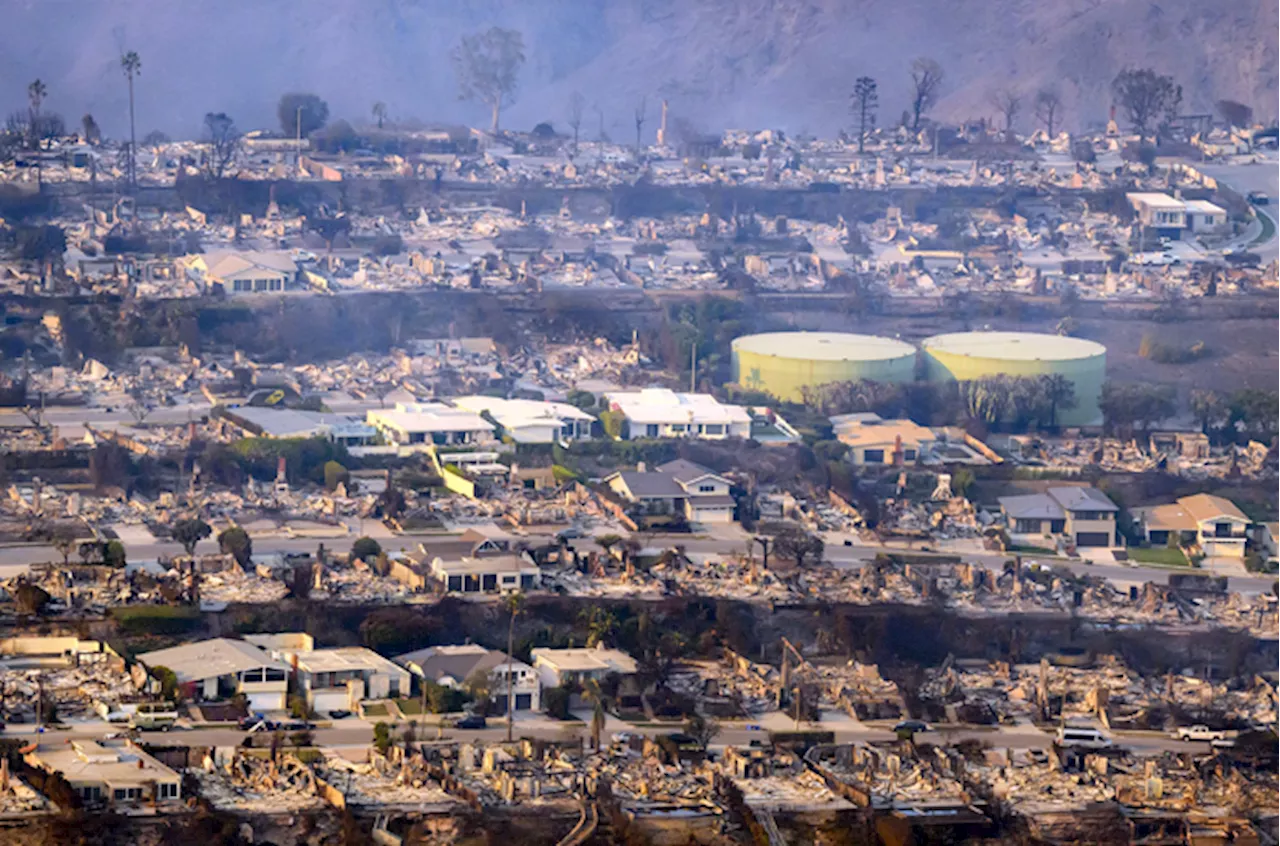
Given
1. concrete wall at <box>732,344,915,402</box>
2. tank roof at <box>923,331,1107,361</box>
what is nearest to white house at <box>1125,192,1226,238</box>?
tank roof at <box>923,331,1107,361</box>

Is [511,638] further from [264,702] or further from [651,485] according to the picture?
[651,485]

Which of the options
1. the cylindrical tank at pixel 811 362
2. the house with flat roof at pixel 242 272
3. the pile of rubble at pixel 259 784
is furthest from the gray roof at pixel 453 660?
the house with flat roof at pixel 242 272

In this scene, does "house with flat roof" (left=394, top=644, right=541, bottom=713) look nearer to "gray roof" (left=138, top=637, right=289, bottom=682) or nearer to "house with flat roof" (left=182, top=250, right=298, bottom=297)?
"gray roof" (left=138, top=637, right=289, bottom=682)

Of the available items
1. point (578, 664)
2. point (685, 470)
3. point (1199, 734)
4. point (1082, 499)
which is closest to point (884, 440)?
point (685, 470)

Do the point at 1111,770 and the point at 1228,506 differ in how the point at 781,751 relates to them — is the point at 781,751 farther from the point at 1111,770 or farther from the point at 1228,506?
the point at 1228,506

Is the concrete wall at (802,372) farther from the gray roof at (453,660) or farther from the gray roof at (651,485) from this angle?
the gray roof at (453,660)

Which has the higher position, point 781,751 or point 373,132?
point 373,132

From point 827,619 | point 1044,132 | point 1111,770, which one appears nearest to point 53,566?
point 827,619

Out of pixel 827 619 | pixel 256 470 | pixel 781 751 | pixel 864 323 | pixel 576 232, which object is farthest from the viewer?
pixel 576 232
